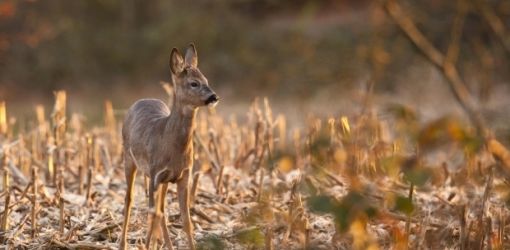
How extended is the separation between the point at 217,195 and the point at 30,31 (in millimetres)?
22493

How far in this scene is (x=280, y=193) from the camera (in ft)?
25.3

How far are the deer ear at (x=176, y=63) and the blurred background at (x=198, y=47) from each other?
17.2m

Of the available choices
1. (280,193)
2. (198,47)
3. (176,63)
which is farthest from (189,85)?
(198,47)

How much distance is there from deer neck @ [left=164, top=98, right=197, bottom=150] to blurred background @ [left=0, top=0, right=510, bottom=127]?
1720cm

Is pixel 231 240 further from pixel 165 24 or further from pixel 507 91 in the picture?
pixel 165 24

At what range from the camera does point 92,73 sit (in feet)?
101

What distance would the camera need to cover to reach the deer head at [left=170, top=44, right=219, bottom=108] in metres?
6.64

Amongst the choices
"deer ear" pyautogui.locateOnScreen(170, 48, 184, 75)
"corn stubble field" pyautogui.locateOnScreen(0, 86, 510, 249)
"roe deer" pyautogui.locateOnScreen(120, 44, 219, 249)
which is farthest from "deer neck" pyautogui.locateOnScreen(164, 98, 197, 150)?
"corn stubble field" pyautogui.locateOnScreen(0, 86, 510, 249)

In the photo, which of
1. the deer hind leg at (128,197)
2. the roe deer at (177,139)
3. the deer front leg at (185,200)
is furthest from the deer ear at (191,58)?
the deer hind leg at (128,197)

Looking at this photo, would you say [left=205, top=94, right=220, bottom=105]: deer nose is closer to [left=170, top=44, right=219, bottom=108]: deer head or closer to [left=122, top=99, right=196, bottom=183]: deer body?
[left=170, top=44, right=219, bottom=108]: deer head

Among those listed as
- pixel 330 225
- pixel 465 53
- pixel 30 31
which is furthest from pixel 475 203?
pixel 30 31

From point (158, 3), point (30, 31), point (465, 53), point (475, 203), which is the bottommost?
point (475, 203)

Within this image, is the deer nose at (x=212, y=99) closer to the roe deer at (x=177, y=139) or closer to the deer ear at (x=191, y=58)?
the roe deer at (x=177, y=139)

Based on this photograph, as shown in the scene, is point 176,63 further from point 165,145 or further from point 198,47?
point 198,47
